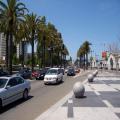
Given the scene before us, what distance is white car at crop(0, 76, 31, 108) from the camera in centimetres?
1620

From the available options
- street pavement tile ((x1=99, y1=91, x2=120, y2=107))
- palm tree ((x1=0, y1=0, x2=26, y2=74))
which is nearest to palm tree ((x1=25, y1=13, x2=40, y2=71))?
palm tree ((x1=0, y1=0, x2=26, y2=74))

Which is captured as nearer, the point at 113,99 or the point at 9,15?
the point at 113,99

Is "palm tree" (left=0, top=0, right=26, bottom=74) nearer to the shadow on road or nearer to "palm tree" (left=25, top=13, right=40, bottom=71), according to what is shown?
"palm tree" (left=25, top=13, right=40, bottom=71)

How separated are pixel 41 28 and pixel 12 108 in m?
50.0

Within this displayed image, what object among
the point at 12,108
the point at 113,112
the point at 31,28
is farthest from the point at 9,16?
the point at 113,112

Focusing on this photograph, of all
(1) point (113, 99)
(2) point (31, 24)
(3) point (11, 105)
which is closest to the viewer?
(3) point (11, 105)

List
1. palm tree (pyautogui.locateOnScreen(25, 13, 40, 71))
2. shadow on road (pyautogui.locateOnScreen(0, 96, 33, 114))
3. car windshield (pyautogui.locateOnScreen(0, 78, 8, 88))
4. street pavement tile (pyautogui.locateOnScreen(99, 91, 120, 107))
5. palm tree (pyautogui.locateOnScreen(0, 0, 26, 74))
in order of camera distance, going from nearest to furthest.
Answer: shadow on road (pyautogui.locateOnScreen(0, 96, 33, 114)), car windshield (pyautogui.locateOnScreen(0, 78, 8, 88)), street pavement tile (pyautogui.locateOnScreen(99, 91, 120, 107)), palm tree (pyautogui.locateOnScreen(0, 0, 26, 74)), palm tree (pyautogui.locateOnScreen(25, 13, 40, 71))

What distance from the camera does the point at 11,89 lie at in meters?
17.3

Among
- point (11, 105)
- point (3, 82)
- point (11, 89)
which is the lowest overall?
point (11, 105)

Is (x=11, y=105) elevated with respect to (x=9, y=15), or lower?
lower

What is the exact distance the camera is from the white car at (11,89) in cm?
1620

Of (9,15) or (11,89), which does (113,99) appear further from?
(9,15)

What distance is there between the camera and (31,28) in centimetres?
6184

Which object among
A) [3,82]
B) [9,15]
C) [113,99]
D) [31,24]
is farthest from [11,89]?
[31,24]
